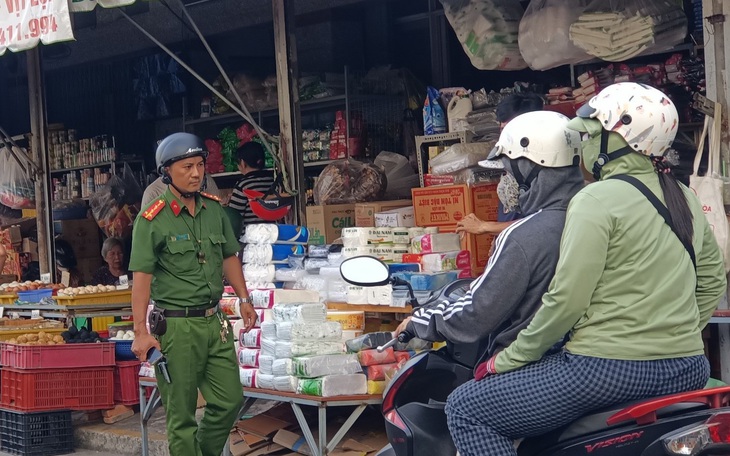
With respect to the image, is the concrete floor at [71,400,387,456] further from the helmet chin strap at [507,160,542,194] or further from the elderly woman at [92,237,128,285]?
the helmet chin strap at [507,160,542,194]

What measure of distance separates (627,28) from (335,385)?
2965 mm

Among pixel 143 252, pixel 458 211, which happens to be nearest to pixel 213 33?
pixel 458 211

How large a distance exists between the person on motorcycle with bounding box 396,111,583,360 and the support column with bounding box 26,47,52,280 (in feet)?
24.8

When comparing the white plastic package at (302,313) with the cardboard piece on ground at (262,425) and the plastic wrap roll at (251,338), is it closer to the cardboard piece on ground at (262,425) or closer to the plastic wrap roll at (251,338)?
the plastic wrap roll at (251,338)

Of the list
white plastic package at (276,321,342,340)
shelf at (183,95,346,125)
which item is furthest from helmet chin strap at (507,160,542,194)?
shelf at (183,95,346,125)

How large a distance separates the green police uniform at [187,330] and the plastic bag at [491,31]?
2784 millimetres

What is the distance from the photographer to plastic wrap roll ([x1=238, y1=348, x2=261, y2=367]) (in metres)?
6.84

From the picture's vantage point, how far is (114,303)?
9.70m

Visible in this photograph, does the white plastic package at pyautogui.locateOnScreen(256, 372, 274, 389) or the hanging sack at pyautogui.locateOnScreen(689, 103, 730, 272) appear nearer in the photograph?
the hanging sack at pyautogui.locateOnScreen(689, 103, 730, 272)

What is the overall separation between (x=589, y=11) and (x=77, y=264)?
7.50 meters

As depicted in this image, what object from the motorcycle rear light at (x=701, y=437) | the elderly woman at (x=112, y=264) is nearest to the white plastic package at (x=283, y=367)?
the motorcycle rear light at (x=701, y=437)

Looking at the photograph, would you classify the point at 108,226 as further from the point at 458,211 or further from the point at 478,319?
the point at 478,319

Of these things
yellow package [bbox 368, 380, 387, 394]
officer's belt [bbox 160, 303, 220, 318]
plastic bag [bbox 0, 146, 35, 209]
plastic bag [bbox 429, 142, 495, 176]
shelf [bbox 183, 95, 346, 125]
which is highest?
shelf [bbox 183, 95, 346, 125]

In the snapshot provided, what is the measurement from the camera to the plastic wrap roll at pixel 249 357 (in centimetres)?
684
